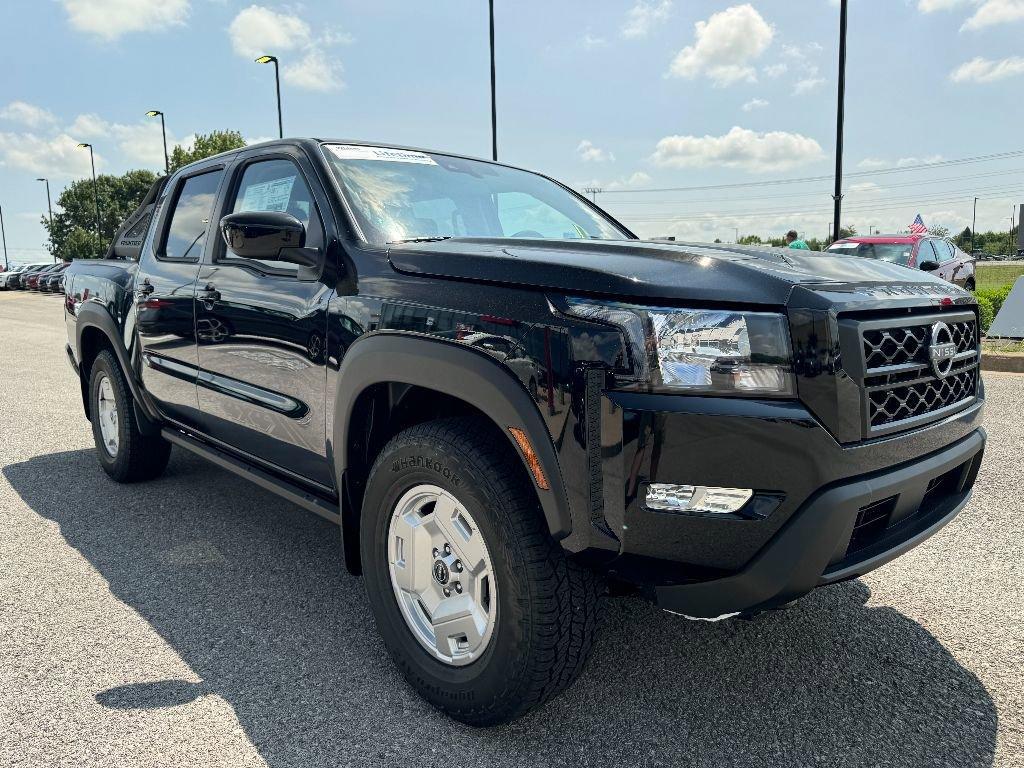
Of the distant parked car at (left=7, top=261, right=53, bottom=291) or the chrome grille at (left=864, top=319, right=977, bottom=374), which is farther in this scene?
the distant parked car at (left=7, top=261, right=53, bottom=291)

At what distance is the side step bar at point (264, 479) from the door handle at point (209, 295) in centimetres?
72

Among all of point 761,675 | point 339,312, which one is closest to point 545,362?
point 339,312

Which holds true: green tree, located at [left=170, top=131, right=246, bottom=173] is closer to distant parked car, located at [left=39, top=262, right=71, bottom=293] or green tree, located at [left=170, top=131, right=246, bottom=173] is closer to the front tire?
distant parked car, located at [left=39, top=262, right=71, bottom=293]

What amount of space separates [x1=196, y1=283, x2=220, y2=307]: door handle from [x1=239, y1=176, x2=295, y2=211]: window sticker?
1.32 feet

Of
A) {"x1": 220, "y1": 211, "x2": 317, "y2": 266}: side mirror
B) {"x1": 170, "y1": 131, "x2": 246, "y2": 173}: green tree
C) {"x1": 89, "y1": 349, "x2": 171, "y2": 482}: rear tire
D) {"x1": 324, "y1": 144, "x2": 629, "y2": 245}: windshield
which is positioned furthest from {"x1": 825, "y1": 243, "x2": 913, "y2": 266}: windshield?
{"x1": 170, "y1": 131, "x2": 246, "y2": 173}: green tree

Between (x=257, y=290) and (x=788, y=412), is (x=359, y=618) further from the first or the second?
(x=788, y=412)

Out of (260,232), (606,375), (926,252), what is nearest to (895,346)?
(606,375)

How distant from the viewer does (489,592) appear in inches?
86.7

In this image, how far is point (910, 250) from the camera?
12.4 metres

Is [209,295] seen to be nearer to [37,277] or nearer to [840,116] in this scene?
[840,116]

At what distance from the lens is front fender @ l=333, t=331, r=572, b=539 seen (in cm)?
193

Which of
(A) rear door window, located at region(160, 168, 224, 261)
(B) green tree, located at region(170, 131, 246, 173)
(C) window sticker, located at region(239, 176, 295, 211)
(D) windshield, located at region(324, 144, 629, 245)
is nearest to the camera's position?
(D) windshield, located at region(324, 144, 629, 245)

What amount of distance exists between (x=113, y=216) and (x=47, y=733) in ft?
247

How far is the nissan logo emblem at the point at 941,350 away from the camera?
82.3 inches
